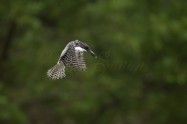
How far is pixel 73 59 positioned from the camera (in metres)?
2.68

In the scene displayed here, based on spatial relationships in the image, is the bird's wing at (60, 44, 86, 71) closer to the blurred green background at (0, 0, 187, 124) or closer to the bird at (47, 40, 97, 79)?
the bird at (47, 40, 97, 79)

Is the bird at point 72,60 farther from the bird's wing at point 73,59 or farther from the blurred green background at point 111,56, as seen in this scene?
the blurred green background at point 111,56

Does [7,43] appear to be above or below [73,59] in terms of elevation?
above

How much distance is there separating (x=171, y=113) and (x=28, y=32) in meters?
3.11

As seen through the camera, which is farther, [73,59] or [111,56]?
[111,56]

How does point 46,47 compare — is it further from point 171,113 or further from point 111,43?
point 171,113

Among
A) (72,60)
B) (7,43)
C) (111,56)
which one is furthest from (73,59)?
(7,43)

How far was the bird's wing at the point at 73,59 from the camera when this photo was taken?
2662mm

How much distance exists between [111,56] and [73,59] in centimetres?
580

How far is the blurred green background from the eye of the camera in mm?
8734

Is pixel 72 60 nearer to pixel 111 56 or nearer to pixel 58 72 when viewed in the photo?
pixel 58 72

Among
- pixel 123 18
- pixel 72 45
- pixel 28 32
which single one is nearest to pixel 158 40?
pixel 123 18

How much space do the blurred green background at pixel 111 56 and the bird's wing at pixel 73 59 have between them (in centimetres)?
548

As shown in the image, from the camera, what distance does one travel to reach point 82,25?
9539mm
